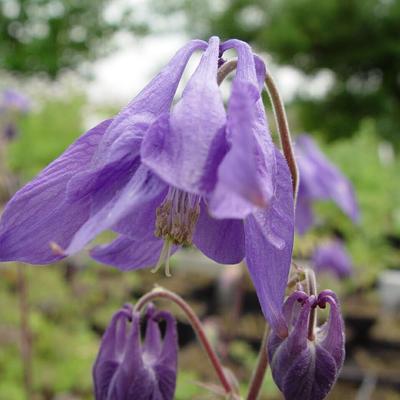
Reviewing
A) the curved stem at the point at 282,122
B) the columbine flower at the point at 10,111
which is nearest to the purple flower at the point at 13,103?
the columbine flower at the point at 10,111

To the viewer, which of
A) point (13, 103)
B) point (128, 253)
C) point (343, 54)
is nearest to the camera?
point (128, 253)

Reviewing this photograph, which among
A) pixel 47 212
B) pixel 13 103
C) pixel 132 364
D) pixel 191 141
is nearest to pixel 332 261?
pixel 13 103

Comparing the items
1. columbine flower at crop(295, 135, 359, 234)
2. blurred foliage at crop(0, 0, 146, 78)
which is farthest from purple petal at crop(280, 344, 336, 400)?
blurred foliage at crop(0, 0, 146, 78)

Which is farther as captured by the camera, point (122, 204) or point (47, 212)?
point (47, 212)

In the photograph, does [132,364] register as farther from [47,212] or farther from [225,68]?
[225,68]

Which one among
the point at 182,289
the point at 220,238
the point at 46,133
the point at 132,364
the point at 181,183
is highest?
the point at 181,183

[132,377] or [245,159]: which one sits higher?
[245,159]

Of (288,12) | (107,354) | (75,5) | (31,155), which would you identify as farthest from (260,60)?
(75,5)

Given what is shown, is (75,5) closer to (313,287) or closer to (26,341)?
(26,341)
